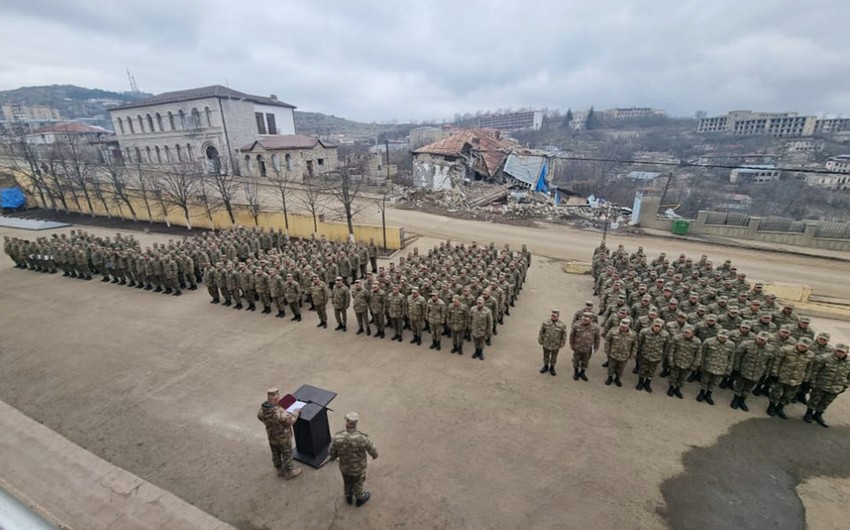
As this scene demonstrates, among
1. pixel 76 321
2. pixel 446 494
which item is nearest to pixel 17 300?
pixel 76 321

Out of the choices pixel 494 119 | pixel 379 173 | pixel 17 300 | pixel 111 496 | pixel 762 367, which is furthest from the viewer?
pixel 494 119

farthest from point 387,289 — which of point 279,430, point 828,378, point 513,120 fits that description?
point 513,120

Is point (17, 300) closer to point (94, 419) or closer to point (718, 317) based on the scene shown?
point (94, 419)

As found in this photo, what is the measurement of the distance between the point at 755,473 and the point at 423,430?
213 inches

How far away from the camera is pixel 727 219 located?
2164 cm

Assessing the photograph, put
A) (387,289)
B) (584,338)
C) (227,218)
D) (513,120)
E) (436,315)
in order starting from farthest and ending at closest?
(513,120), (227,218), (387,289), (436,315), (584,338)

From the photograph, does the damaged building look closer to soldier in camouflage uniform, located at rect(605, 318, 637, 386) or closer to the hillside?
soldier in camouflage uniform, located at rect(605, 318, 637, 386)

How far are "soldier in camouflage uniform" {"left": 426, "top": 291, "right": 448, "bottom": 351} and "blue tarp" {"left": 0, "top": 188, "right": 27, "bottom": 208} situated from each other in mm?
34863

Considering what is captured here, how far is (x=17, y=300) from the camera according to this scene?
1381 centimetres

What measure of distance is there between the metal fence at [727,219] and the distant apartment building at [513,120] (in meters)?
154

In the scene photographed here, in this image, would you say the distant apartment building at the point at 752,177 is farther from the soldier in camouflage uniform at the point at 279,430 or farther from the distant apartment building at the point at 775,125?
the soldier in camouflage uniform at the point at 279,430

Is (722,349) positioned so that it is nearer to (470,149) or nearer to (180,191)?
(180,191)

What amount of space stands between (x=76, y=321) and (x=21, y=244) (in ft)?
26.7

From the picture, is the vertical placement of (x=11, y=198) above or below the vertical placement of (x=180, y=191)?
below
